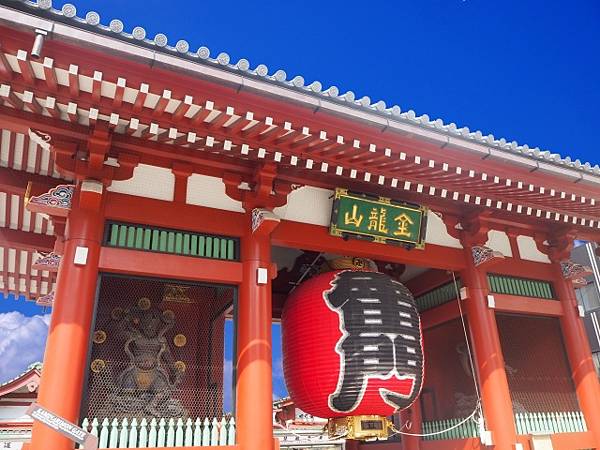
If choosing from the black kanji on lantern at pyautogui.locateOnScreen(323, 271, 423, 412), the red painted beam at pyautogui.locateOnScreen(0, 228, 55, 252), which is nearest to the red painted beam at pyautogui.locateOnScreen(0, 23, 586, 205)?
the black kanji on lantern at pyautogui.locateOnScreen(323, 271, 423, 412)

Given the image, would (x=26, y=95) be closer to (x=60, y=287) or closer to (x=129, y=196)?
(x=129, y=196)

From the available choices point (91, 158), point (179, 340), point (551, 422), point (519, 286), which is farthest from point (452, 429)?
point (91, 158)

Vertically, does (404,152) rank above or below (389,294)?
above

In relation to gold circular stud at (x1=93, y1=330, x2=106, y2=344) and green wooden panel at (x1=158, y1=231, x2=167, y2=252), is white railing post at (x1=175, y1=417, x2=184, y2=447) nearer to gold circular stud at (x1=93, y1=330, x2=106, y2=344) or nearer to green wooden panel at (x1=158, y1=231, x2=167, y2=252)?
green wooden panel at (x1=158, y1=231, x2=167, y2=252)

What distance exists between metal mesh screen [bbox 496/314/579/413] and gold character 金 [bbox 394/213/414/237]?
2378mm

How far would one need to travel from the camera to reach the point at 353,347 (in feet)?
19.1

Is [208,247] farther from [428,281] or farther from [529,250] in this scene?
[529,250]

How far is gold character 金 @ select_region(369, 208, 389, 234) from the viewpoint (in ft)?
21.8

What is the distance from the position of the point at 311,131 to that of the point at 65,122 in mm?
2575

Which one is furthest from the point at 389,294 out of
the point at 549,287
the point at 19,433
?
the point at 19,433

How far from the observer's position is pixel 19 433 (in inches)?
479

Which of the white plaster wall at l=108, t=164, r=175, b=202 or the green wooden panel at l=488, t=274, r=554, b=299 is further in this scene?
the green wooden panel at l=488, t=274, r=554, b=299

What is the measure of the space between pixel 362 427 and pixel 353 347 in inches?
39.4

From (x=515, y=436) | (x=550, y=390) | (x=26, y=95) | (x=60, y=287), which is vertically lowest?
(x=515, y=436)
